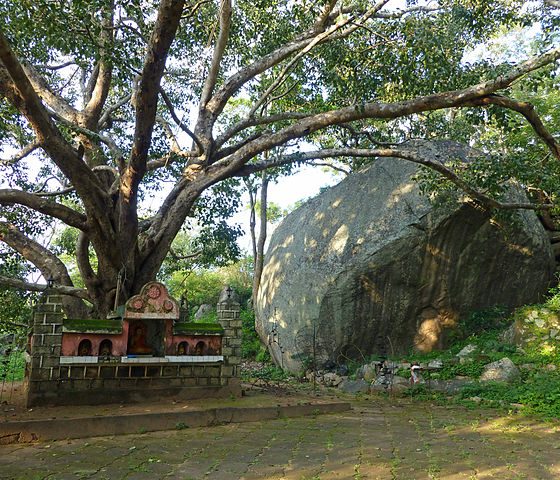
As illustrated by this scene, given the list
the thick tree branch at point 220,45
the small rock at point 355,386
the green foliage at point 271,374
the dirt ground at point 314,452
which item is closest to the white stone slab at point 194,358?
the dirt ground at point 314,452

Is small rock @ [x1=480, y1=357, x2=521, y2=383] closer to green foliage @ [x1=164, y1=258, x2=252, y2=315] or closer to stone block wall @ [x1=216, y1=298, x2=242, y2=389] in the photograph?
stone block wall @ [x1=216, y1=298, x2=242, y2=389]

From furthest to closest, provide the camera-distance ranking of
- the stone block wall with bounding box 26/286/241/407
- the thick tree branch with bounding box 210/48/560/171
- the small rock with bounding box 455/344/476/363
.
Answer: the small rock with bounding box 455/344/476/363, the thick tree branch with bounding box 210/48/560/171, the stone block wall with bounding box 26/286/241/407

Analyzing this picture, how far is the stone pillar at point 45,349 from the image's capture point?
7.25 metres

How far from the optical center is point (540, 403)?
8258 mm

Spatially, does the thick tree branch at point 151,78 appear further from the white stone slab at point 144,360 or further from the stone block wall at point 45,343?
the white stone slab at point 144,360

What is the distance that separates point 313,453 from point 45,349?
14.7 feet

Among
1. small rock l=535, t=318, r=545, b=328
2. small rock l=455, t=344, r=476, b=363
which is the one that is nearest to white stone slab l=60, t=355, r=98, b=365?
small rock l=455, t=344, r=476, b=363

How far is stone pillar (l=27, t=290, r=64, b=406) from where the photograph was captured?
7254 millimetres

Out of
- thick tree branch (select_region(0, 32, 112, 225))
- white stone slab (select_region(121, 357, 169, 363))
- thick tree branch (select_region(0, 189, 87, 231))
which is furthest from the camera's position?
thick tree branch (select_region(0, 189, 87, 231))

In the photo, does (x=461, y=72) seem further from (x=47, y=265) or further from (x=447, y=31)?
(x=47, y=265)

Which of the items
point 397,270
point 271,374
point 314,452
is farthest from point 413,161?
point 271,374

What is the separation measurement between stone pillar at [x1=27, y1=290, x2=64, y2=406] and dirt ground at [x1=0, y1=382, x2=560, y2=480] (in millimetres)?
1528

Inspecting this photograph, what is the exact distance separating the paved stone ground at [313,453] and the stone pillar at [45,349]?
1.61 meters

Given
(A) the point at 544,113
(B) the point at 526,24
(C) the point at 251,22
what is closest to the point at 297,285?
(C) the point at 251,22
